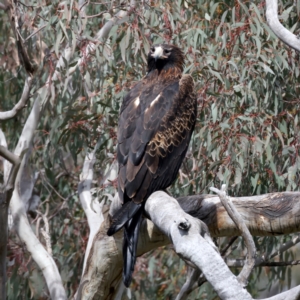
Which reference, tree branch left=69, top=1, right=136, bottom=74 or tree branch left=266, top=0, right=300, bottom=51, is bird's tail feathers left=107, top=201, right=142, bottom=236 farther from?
tree branch left=69, top=1, right=136, bottom=74

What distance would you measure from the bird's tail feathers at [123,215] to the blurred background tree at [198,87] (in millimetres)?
1092

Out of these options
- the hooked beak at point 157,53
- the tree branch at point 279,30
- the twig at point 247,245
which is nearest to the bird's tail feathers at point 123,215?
the twig at point 247,245

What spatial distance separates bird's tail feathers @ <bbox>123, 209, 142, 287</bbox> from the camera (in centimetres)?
316

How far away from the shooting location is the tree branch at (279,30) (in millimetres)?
3478

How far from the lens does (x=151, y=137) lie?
12.1 feet

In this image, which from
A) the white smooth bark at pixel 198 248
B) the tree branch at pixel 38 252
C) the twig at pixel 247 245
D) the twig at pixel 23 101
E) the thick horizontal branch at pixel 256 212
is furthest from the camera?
the tree branch at pixel 38 252

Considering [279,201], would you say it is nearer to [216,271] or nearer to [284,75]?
[216,271]

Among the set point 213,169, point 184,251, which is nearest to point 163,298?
point 213,169

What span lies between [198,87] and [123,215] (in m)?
1.76

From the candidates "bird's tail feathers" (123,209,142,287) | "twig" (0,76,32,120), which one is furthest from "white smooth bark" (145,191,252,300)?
"twig" (0,76,32,120)

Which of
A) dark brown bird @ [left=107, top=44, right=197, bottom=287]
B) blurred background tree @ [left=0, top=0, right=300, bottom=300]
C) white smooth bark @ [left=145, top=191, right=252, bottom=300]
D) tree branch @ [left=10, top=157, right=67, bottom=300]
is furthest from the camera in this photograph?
tree branch @ [left=10, top=157, right=67, bottom=300]

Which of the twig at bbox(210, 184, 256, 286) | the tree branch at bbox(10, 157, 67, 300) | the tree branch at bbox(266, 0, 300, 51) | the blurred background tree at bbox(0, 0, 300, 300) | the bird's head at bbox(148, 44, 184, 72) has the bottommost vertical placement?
the tree branch at bbox(10, 157, 67, 300)

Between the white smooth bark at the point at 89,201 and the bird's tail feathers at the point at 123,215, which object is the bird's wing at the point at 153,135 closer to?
the bird's tail feathers at the point at 123,215

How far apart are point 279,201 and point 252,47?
1875 millimetres
